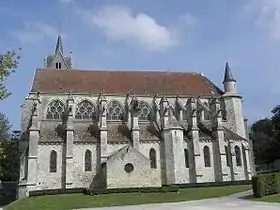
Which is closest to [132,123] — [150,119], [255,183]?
[150,119]

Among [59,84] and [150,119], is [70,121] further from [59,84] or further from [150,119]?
[150,119]

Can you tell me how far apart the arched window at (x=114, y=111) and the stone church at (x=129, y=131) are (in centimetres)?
14

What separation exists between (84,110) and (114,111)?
158 inches

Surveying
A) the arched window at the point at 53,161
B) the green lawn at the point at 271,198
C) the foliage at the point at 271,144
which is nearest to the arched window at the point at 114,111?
the arched window at the point at 53,161

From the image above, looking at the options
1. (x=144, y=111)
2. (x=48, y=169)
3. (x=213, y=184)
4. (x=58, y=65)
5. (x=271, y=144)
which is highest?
(x=58, y=65)

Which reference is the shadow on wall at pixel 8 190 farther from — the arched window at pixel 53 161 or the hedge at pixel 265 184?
the hedge at pixel 265 184

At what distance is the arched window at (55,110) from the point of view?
4559 cm

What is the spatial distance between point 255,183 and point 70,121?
22.9 m

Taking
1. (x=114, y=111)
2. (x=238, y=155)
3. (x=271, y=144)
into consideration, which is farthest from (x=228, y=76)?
(x=271, y=144)

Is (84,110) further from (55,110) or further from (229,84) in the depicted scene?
(229,84)

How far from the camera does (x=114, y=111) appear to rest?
4741cm

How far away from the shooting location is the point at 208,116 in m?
48.7

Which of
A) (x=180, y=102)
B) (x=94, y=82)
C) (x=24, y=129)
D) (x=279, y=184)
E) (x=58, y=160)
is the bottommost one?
(x=279, y=184)

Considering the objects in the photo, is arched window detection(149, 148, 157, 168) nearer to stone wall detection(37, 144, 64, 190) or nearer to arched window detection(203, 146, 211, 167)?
arched window detection(203, 146, 211, 167)
